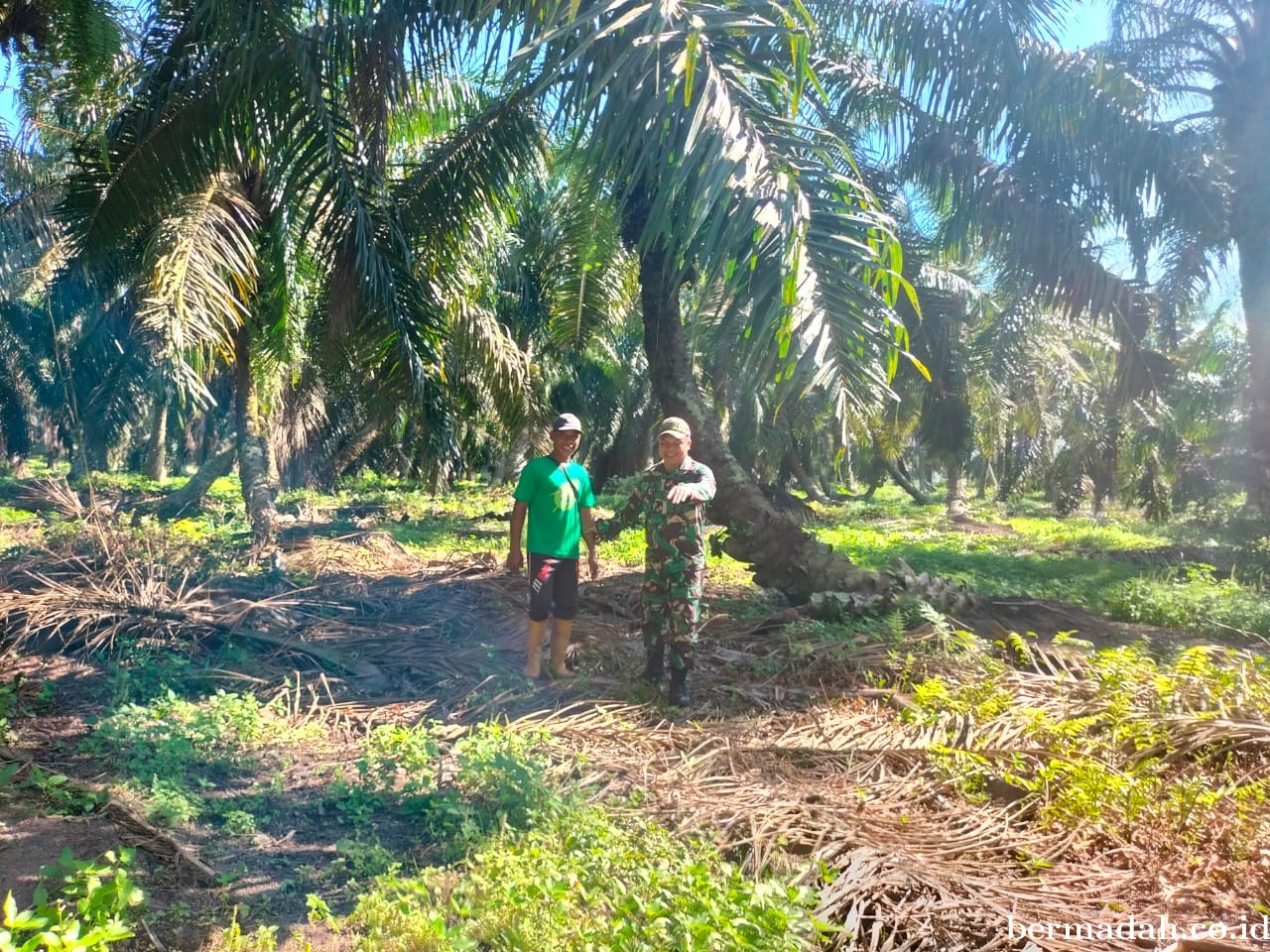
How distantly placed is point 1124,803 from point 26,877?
428cm

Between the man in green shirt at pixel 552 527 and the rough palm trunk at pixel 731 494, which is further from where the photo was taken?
the rough palm trunk at pixel 731 494

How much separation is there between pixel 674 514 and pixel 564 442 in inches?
33.1

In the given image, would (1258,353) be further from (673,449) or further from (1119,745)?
(673,449)

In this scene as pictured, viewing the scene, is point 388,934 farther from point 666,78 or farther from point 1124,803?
point 666,78

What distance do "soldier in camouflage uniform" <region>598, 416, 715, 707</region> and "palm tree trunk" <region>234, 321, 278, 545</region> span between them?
251 inches

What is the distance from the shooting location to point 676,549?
18.4 feet

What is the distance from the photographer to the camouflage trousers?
5594 mm

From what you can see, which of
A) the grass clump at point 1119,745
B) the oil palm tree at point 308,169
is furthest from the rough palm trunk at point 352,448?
the grass clump at point 1119,745

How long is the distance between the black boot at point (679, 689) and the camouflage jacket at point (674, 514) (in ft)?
2.28

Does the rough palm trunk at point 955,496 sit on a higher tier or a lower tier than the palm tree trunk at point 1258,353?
lower

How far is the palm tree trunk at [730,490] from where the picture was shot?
8.08m

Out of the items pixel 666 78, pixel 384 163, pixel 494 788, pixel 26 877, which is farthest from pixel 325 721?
pixel 384 163

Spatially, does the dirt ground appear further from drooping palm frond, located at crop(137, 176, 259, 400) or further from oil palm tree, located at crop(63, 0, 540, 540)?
drooping palm frond, located at crop(137, 176, 259, 400)

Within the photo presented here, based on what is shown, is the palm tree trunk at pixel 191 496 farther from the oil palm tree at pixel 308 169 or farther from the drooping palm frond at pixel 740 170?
the drooping palm frond at pixel 740 170
